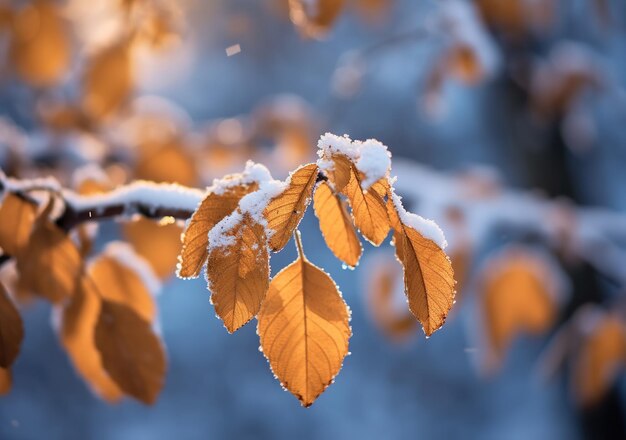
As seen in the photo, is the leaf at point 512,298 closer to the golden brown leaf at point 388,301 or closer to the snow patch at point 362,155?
the golden brown leaf at point 388,301

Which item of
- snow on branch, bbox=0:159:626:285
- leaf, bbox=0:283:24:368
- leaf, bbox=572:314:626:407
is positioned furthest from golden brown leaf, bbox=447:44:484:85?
leaf, bbox=0:283:24:368

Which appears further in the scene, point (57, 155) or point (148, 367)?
point (57, 155)

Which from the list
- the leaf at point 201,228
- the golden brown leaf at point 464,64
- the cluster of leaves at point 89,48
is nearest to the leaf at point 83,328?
the leaf at point 201,228

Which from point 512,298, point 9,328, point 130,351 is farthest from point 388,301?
point 9,328

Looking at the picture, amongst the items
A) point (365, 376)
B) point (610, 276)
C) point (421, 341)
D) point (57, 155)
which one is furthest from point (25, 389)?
point (610, 276)

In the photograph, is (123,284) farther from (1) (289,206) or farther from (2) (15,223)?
(1) (289,206)

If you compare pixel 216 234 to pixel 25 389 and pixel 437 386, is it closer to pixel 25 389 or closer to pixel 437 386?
pixel 25 389

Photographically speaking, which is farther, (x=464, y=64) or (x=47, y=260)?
(x=464, y=64)

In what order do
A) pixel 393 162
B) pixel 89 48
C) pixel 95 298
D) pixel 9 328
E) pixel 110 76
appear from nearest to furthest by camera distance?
pixel 9 328, pixel 95 298, pixel 110 76, pixel 89 48, pixel 393 162
